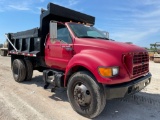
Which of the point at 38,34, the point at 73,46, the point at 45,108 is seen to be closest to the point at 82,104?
the point at 45,108

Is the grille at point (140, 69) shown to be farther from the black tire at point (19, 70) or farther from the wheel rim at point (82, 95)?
the black tire at point (19, 70)

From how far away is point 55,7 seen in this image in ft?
19.8

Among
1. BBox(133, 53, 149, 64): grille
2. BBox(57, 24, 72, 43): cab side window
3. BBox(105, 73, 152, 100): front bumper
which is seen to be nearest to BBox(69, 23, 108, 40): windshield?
BBox(57, 24, 72, 43): cab side window

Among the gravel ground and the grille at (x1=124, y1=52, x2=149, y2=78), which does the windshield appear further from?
the gravel ground

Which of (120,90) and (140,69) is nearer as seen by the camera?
(120,90)

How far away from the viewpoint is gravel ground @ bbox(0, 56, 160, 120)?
14.1ft

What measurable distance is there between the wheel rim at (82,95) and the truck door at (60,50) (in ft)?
3.30

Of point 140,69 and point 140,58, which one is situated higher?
point 140,58

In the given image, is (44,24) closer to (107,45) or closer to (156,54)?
(107,45)

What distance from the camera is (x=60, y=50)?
5.39m

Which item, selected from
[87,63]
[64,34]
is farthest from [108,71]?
[64,34]

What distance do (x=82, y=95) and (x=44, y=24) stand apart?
3.21 metres

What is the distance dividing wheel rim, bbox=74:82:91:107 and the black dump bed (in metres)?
2.48

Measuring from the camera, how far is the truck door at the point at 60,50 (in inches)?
202
